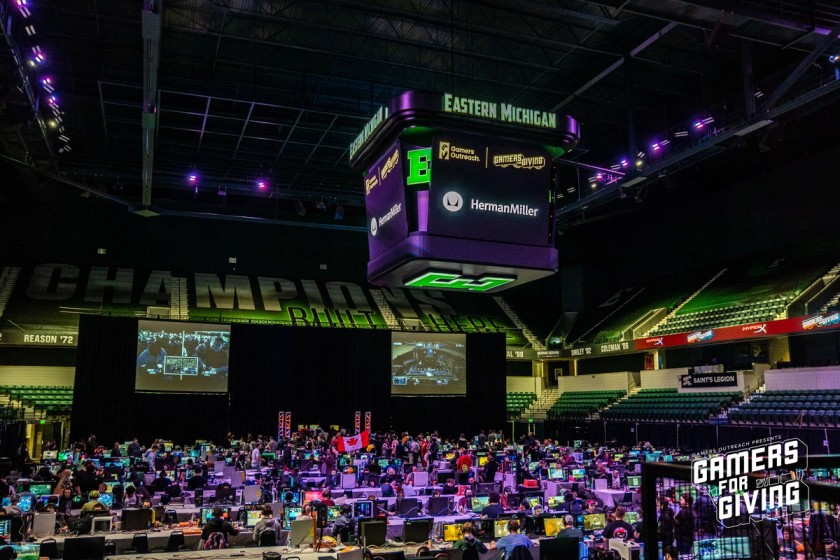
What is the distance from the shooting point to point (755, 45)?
21.7 metres

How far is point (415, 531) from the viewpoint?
10.9 meters

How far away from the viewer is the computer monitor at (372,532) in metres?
10.5

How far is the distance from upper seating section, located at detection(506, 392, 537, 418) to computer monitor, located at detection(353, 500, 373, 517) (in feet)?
88.8

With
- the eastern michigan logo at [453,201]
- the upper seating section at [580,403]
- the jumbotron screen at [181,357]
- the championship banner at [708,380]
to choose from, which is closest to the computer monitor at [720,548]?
the eastern michigan logo at [453,201]

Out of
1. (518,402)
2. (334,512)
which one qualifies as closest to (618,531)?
(334,512)

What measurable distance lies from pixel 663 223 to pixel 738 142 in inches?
629

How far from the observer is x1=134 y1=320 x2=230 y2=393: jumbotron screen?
29.2 metres

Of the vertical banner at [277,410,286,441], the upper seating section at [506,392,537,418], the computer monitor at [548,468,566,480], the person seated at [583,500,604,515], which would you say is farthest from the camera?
the upper seating section at [506,392,537,418]

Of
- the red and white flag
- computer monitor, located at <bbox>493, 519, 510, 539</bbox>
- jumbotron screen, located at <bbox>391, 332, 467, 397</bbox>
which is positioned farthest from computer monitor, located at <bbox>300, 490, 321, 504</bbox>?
jumbotron screen, located at <bbox>391, 332, 467, 397</bbox>

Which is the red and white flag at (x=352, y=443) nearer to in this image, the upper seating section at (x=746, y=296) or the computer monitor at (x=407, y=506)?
the computer monitor at (x=407, y=506)

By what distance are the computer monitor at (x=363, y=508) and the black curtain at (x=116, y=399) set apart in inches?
769

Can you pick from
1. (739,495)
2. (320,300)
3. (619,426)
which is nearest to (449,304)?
(320,300)

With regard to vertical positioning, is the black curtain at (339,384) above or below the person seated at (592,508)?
above

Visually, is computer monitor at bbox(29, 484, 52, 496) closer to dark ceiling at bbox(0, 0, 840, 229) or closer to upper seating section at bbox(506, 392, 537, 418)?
dark ceiling at bbox(0, 0, 840, 229)
